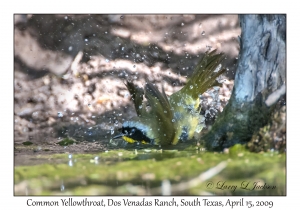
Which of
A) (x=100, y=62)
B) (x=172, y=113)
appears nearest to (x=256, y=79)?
(x=172, y=113)

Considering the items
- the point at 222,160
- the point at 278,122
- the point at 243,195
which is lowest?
the point at 243,195

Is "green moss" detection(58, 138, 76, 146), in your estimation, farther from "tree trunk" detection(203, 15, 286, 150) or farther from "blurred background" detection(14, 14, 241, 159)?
"tree trunk" detection(203, 15, 286, 150)

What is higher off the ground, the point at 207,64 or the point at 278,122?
the point at 207,64

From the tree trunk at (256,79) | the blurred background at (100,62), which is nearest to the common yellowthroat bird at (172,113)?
the blurred background at (100,62)

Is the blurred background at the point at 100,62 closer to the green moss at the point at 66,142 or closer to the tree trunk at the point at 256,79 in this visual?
the green moss at the point at 66,142

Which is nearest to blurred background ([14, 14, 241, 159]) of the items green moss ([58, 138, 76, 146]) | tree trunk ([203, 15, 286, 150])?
green moss ([58, 138, 76, 146])

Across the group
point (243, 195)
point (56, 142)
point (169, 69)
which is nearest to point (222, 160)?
point (243, 195)

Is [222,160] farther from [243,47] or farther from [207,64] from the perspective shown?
[207,64]
